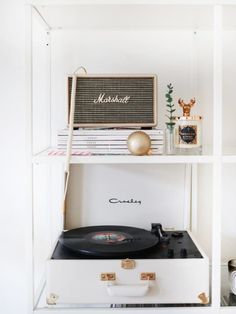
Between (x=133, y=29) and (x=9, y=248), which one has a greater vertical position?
(x=133, y=29)

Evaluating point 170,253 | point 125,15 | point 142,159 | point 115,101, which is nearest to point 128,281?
point 170,253

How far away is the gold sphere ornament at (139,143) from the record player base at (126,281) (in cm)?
27

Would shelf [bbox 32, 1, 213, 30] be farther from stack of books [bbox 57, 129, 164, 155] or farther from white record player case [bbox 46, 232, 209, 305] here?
white record player case [bbox 46, 232, 209, 305]

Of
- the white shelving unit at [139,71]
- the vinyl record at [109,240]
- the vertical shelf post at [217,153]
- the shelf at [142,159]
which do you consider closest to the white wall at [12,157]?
the white shelving unit at [139,71]

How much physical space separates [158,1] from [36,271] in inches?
36.4

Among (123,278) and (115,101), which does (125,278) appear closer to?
(123,278)

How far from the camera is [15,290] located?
151 cm

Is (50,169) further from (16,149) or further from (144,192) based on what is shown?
(144,192)

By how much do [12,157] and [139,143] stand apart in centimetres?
55

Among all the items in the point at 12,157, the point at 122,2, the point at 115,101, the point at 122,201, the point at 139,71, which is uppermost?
the point at 122,2

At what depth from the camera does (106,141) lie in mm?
1176

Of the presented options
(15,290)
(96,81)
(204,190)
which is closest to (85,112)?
(96,81)

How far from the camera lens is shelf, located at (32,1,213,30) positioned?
3.67ft

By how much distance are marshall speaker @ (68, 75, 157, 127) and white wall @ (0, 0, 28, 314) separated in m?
0.34
